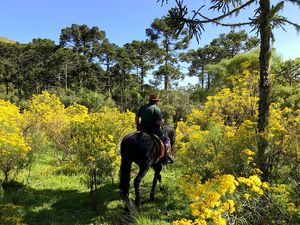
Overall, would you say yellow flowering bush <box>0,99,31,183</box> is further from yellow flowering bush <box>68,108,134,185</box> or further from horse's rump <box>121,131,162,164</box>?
horse's rump <box>121,131,162,164</box>

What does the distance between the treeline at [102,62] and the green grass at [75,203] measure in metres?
22.6

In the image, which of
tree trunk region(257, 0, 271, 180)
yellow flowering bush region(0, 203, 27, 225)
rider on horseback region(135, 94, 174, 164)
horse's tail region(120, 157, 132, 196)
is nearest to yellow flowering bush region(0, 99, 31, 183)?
yellow flowering bush region(0, 203, 27, 225)

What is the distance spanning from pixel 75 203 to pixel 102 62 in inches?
1472

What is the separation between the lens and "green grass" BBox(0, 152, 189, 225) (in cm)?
651

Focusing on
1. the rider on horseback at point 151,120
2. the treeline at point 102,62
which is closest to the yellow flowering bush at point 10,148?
the rider on horseback at point 151,120

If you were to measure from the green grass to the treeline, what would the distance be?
2261 centimetres

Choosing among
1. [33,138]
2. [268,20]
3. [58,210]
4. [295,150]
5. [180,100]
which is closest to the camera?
[295,150]

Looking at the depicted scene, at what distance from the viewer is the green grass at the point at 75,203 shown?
651 centimetres

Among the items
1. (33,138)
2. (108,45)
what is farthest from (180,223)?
(108,45)

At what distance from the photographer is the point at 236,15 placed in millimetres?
7398

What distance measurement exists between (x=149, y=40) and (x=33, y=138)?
25.1m

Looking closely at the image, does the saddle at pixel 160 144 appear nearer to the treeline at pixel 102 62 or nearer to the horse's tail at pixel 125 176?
the horse's tail at pixel 125 176

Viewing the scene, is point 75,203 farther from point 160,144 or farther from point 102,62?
point 102,62

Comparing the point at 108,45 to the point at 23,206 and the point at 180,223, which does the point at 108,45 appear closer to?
the point at 23,206
